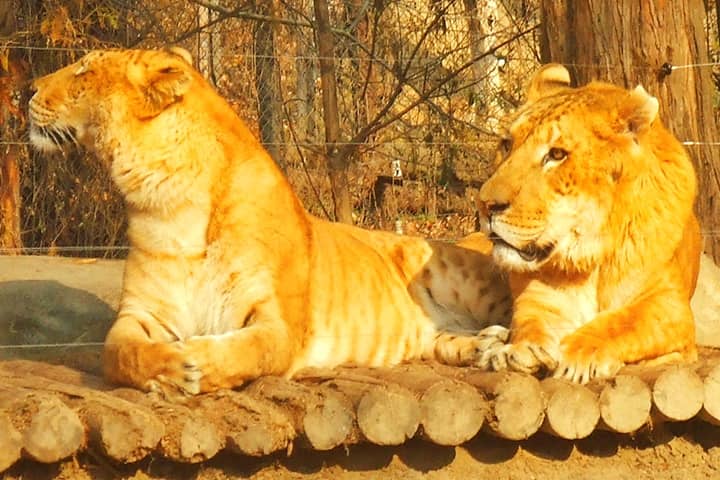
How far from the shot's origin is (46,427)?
3566mm

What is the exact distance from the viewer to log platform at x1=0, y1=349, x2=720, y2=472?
3.61 m

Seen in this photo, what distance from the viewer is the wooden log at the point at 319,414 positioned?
3848 mm

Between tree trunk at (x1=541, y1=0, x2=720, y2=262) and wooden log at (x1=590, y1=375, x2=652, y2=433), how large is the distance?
5.59 ft

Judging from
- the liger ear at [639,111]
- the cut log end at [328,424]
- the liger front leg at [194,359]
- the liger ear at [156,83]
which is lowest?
the cut log end at [328,424]

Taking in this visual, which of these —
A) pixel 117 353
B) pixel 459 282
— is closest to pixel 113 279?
pixel 459 282

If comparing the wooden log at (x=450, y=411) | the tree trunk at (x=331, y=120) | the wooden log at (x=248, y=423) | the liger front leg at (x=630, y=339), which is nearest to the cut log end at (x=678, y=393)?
the liger front leg at (x=630, y=339)

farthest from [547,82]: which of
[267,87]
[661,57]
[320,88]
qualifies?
[320,88]

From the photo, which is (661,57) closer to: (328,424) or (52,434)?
(328,424)

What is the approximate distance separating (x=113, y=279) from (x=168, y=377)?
2307 millimetres

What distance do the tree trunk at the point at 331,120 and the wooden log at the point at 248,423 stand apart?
3398 millimetres

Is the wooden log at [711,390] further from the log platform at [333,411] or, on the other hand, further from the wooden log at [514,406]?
the wooden log at [514,406]

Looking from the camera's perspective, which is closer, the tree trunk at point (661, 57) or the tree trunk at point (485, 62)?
the tree trunk at point (661, 57)

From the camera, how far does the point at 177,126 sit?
4.58 meters

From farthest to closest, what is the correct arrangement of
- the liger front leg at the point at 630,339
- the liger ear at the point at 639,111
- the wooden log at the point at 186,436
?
the liger ear at the point at 639,111 < the liger front leg at the point at 630,339 < the wooden log at the point at 186,436
